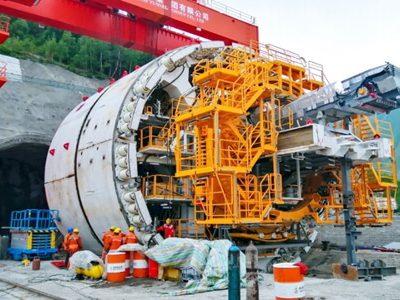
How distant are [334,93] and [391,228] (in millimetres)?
8430

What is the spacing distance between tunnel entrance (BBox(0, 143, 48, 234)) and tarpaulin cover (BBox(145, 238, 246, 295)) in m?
13.6

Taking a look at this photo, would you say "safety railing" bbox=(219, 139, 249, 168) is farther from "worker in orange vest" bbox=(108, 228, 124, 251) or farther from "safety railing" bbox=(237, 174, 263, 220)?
"worker in orange vest" bbox=(108, 228, 124, 251)

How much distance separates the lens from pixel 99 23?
18297 mm

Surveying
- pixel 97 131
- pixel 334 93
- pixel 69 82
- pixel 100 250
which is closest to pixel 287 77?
pixel 334 93

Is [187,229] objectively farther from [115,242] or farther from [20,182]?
[20,182]

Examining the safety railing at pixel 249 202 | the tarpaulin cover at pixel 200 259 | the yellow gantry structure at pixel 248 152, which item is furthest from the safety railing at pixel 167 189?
the tarpaulin cover at pixel 200 259

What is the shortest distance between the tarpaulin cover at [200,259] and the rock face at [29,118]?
34.7 feet

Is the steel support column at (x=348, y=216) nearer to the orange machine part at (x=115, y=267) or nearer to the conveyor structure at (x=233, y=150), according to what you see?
the conveyor structure at (x=233, y=150)

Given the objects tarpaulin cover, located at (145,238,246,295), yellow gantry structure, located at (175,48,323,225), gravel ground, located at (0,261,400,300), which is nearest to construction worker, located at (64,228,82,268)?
gravel ground, located at (0,261,400,300)

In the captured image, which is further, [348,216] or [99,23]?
[99,23]

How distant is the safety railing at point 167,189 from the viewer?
13508mm

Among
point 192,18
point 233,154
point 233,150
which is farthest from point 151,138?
point 192,18

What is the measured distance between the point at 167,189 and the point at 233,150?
120 inches

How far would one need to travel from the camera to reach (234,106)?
12.4 meters
